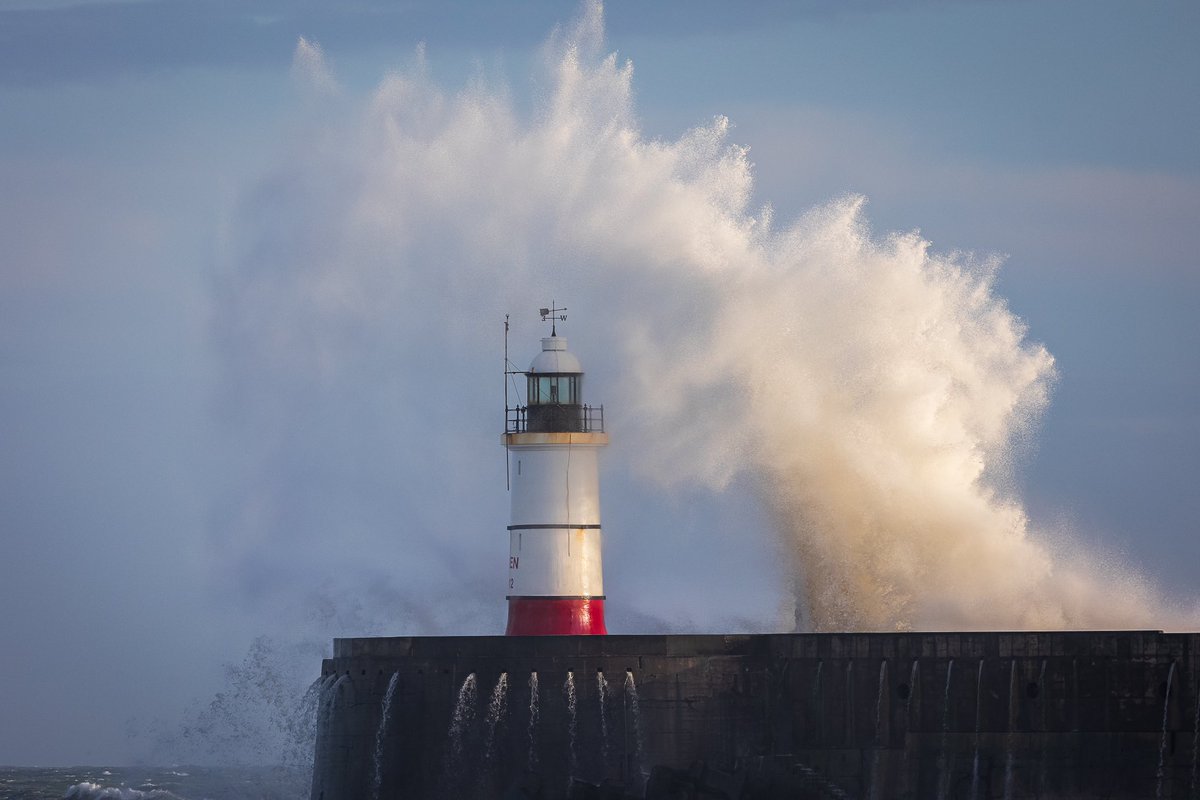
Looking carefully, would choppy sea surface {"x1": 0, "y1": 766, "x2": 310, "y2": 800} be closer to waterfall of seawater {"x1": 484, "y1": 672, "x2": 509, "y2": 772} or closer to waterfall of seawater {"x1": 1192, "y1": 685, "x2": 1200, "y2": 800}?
waterfall of seawater {"x1": 484, "y1": 672, "x2": 509, "y2": 772}

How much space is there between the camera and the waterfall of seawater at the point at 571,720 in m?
39.5

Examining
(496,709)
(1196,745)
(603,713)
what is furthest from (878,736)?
(496,709)

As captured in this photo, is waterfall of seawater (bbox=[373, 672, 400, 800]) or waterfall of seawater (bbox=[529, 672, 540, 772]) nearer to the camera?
waterfall of seawater (bbox=[529, 672, 540, 772])

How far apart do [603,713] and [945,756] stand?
19.3 ft

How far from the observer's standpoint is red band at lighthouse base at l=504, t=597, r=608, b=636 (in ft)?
139

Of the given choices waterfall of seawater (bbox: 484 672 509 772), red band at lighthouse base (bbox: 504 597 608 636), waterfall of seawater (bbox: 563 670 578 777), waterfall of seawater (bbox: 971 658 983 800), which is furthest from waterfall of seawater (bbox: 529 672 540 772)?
waterfall of seawater (bbox: 971 658 983 800)

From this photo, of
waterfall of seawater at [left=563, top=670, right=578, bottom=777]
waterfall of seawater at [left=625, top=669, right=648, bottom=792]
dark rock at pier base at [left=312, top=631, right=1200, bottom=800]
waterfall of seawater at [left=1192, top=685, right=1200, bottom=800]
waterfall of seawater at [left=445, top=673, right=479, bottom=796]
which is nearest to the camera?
waterfall of seawater at [left=1192, top=685, right=1200, bottom=800]

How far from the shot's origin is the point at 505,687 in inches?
1577

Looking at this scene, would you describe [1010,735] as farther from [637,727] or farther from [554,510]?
[554,510]

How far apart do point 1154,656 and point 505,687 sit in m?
11.1

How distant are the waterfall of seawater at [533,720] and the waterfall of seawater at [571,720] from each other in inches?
21.0

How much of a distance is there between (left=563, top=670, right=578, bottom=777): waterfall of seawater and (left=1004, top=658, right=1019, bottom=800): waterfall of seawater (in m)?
7.30

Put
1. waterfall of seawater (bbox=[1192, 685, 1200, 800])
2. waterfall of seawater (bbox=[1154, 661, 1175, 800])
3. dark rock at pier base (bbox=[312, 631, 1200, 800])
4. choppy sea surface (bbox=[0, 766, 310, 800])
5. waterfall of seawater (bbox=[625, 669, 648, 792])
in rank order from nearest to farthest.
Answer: waterfall of seawater (bbox=[1192, 685, 1200, 800]), waterfall of seawater (bbox=[1154, 661, 1175, 800]), dark rock at pier base (bbox=[312, 631, 1200, 800]), waterfall of seawater (bbox=[625, 669, 648, 792]), choppy sea surface (bbox=[0, 766, 310, 800])

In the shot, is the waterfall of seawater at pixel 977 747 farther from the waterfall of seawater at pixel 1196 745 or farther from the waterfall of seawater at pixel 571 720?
the waterfall of seawater at pixel 571 720
